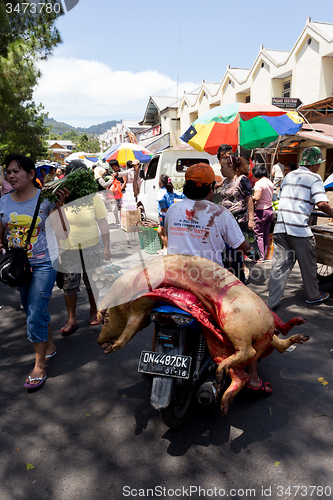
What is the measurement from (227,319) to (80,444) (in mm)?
1446

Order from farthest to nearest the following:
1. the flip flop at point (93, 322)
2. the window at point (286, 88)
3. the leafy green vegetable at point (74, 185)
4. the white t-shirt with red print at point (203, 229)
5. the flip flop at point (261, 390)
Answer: the window at point (286, 88) → the flip flop at point (93, 322) → the leafy green vegetable at point (74, 185) → the flip flop at point (261, 390) → the white t-shirt with red print at point (203, 229)

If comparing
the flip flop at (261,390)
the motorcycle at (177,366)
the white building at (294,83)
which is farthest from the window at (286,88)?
the motorcycle at (177,366)

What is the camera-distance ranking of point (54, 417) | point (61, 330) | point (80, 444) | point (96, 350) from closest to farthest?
point (80, 444), point (54, 417), point (96, 350), point (61, 330)

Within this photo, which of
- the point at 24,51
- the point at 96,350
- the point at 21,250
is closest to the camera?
the point at 21,250

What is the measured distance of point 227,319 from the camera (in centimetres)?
221

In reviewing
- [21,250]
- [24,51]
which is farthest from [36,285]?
[24,51]

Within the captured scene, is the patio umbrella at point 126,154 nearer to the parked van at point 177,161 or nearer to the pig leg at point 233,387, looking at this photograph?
the parked van at point 177,161

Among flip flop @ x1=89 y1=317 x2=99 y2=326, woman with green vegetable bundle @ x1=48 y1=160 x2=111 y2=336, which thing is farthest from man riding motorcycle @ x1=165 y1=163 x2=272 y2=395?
flip flop @ x1=89 y1=317 x2=99 y2=326

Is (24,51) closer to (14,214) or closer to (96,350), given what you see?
(14,214)

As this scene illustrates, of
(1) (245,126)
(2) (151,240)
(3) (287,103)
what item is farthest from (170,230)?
(3) (287,103)

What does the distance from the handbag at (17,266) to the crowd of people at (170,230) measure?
6 centimetres

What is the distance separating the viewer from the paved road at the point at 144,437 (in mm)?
2115

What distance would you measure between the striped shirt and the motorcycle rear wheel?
266cm

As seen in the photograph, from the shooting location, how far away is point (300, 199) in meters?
4.34
